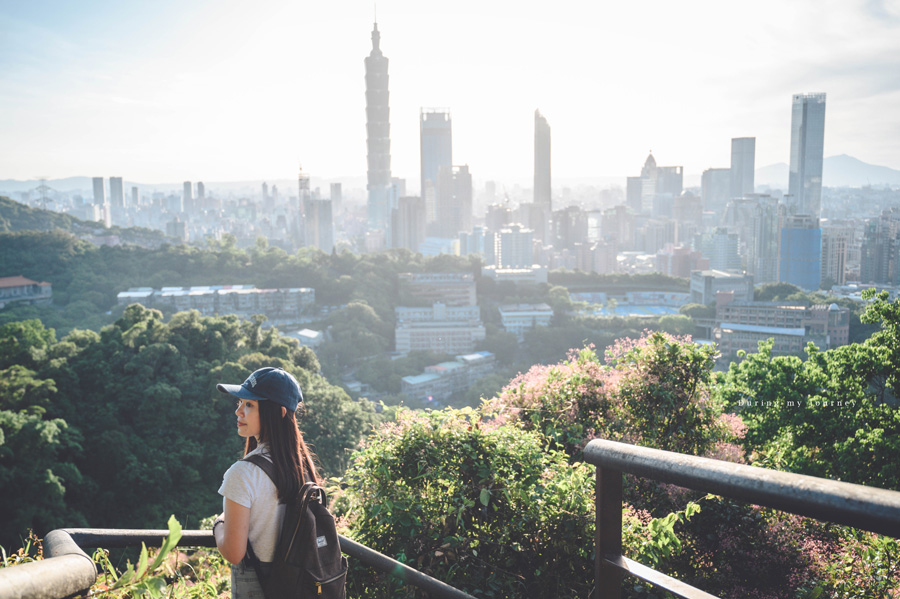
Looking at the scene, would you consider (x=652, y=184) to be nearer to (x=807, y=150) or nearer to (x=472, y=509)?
(x=807, y=150)

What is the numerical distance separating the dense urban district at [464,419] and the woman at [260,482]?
0.24 metres

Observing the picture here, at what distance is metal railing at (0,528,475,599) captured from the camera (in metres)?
0.37

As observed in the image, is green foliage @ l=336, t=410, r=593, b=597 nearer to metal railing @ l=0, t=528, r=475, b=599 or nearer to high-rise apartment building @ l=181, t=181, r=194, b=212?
metal railing @ l=0, t=528, r=475, b=599

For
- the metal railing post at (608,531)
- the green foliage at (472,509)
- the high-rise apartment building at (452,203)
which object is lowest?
the green foliage at (472,509)

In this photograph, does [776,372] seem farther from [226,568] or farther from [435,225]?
[435,225]

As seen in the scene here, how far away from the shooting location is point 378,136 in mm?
70375

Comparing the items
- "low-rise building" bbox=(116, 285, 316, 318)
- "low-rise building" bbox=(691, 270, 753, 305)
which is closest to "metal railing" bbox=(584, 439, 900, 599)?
"low-rise building" bbox=(116, 285, 316, 318)

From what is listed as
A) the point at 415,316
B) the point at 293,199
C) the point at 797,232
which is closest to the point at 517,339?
the point at 415,316

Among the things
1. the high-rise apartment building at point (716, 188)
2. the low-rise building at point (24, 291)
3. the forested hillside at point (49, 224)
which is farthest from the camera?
the high-rise apartment building at point (716, 188)

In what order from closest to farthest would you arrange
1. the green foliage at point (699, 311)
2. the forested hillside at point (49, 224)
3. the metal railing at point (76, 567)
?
the metal railing at point (76, 567) < the green foliage at point (699, 311) < the forested hillside at point (49, 224)

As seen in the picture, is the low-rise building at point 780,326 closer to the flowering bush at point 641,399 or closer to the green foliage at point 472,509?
the flowering bush at point 641,399

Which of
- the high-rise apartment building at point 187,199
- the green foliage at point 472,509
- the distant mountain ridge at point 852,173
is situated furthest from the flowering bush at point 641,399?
the high-rise apartment building at point 187,199

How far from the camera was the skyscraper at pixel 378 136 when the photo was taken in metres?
66.3

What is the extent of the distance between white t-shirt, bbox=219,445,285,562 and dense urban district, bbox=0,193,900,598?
31cm
